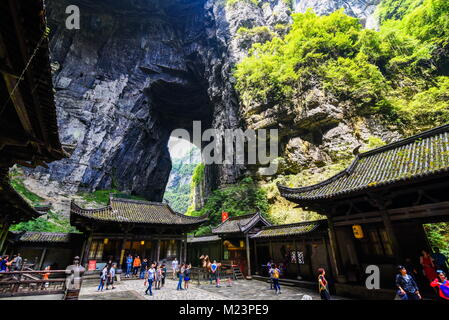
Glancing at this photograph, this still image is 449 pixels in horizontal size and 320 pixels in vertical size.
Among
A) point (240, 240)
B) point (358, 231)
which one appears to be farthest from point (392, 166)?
point (240, 240)

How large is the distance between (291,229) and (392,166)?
25.4 ft

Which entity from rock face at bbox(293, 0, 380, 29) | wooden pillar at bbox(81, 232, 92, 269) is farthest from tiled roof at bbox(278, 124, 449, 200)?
rock face at bbox(293, 0, 380, 29)

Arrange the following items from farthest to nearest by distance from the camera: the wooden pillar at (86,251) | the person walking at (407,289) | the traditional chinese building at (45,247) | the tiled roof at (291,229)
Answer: the traditional chinese building at (45,247) < the wooden pillar at (86,251) < the tiled roof at (291,229) < the person walking at (407,289)

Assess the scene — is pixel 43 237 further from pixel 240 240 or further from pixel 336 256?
pixel 336 256

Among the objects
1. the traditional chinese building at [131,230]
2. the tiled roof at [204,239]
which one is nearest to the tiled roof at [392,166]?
the traditional chinese building at [131,230]

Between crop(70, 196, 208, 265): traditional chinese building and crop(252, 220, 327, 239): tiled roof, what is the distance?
6.14 metres

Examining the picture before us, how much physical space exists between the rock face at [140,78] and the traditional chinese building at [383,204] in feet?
54.1

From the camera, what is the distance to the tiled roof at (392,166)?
771 centimetres

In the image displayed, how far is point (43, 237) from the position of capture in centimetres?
1752

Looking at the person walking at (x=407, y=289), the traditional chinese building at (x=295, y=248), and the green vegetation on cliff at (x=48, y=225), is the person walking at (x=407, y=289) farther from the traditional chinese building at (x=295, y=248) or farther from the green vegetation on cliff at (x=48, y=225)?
the green vegetation on cliff at (x=48, y=225)

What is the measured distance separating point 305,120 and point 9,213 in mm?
26234

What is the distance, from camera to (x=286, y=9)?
3841cm
